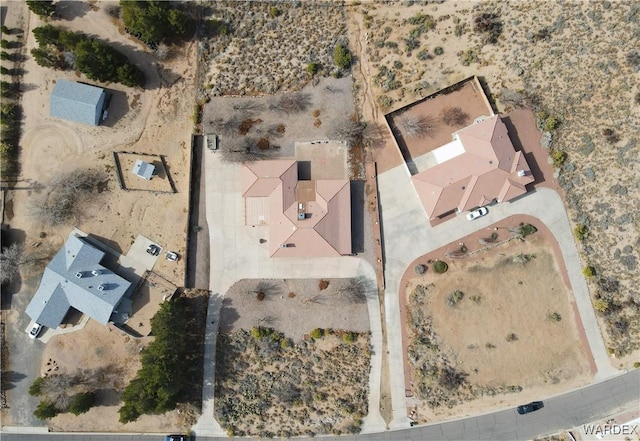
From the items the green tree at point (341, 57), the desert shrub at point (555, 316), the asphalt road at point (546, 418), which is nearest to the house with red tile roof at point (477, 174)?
the desert shrub at point (555, 316)

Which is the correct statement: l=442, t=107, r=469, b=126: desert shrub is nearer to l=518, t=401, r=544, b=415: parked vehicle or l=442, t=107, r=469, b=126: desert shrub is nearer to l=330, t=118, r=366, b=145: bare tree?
l=330, t=118, r=366, b=145: bare tree

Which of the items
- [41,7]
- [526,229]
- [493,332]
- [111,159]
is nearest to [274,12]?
[111,159]

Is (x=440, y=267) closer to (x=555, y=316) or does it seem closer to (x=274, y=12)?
(x=555, y=316)

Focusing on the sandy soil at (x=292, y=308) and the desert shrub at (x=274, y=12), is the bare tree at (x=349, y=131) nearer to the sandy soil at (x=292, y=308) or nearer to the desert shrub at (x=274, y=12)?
the desert shrub at (x=274, y=12)

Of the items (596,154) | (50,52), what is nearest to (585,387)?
(596,154)

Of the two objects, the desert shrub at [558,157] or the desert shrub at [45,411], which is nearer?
the desert shrub at [45,411]

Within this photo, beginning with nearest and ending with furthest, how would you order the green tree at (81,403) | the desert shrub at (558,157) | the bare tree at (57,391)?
the green tree at (81,403) < the bare tree at (57,391) < the desert shrub at (558,157)
